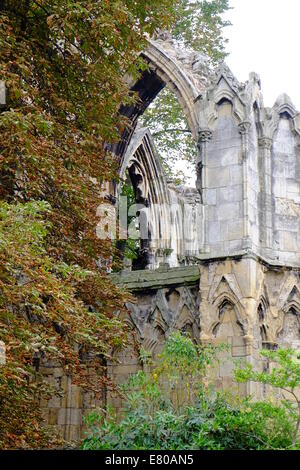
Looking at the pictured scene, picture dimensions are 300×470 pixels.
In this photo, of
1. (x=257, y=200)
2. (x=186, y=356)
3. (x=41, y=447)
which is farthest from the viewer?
(x=257, y=200)

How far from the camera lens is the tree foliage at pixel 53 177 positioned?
8750 mm

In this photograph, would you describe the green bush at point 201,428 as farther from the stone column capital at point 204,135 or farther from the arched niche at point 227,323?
the stone column capital at point 204,135

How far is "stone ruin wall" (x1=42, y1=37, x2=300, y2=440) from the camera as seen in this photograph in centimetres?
1228

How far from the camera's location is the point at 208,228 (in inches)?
503

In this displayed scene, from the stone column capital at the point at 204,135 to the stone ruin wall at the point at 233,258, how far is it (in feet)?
0.06

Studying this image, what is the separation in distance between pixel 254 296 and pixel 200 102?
9.82ft

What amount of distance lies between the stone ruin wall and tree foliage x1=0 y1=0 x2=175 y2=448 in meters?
1.64

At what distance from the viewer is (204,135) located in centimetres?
1316

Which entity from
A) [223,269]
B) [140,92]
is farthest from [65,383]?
[140,92]

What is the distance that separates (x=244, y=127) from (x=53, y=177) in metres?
3.93

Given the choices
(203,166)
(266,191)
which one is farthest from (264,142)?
(203,166)

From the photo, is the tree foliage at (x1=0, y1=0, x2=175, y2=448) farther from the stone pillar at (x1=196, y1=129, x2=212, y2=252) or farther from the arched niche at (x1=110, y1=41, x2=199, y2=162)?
the arched niche at (x1=110, y1=41, x2=199, y2=162)

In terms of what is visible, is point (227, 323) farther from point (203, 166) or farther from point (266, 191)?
point (203, 166)
